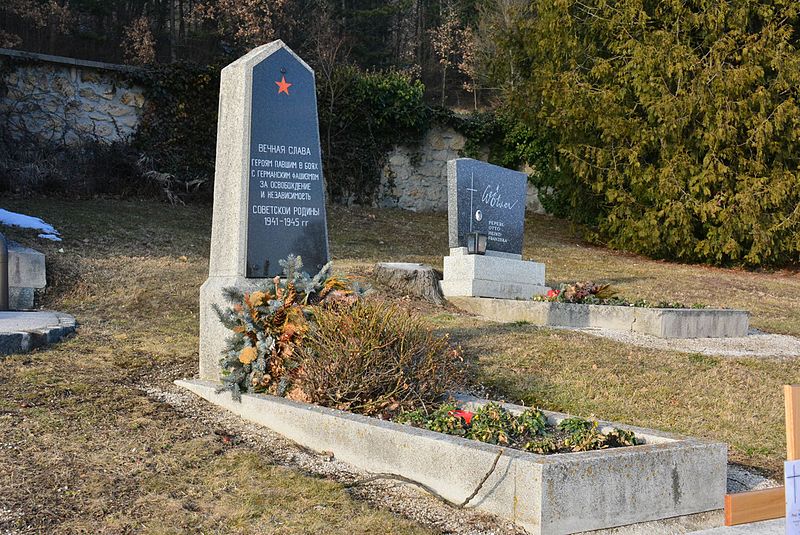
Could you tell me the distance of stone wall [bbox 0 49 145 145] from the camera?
52.3 feet

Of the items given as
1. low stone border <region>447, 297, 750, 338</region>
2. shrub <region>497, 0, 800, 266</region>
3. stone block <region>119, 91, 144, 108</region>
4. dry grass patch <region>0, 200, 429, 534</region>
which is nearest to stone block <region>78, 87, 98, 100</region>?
stone block <region>119, 91, 144, 108</region>

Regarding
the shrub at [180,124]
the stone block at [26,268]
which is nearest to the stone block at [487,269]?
the stone block at [26,268]

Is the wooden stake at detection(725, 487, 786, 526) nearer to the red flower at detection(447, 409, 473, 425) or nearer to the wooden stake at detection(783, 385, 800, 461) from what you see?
the wooden stake at detection(783, 385, 800, 461)

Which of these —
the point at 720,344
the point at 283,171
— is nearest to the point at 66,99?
the point at 283,171

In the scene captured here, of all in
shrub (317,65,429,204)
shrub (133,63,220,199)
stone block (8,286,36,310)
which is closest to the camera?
stone block (8,286,36,310)

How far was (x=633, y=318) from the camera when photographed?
9648 millimetres

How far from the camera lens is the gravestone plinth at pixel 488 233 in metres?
11.4

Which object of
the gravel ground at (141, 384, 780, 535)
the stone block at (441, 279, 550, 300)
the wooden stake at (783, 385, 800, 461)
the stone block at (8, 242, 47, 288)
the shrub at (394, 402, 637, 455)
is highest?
the wooden stake at (783, 385, 800, 461)

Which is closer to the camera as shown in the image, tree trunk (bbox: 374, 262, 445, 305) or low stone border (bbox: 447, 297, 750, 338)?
low stone border (bbox: 447, 297, 750, 338)

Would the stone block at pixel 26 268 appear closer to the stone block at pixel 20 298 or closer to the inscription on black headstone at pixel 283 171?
the stone block at pixel 20 298

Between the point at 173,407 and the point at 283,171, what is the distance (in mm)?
2016

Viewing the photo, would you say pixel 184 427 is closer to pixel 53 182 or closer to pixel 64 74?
pixel 53 182

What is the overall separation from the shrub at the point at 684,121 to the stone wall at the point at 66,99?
940 cm

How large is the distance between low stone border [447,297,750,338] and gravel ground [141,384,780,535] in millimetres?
4565
